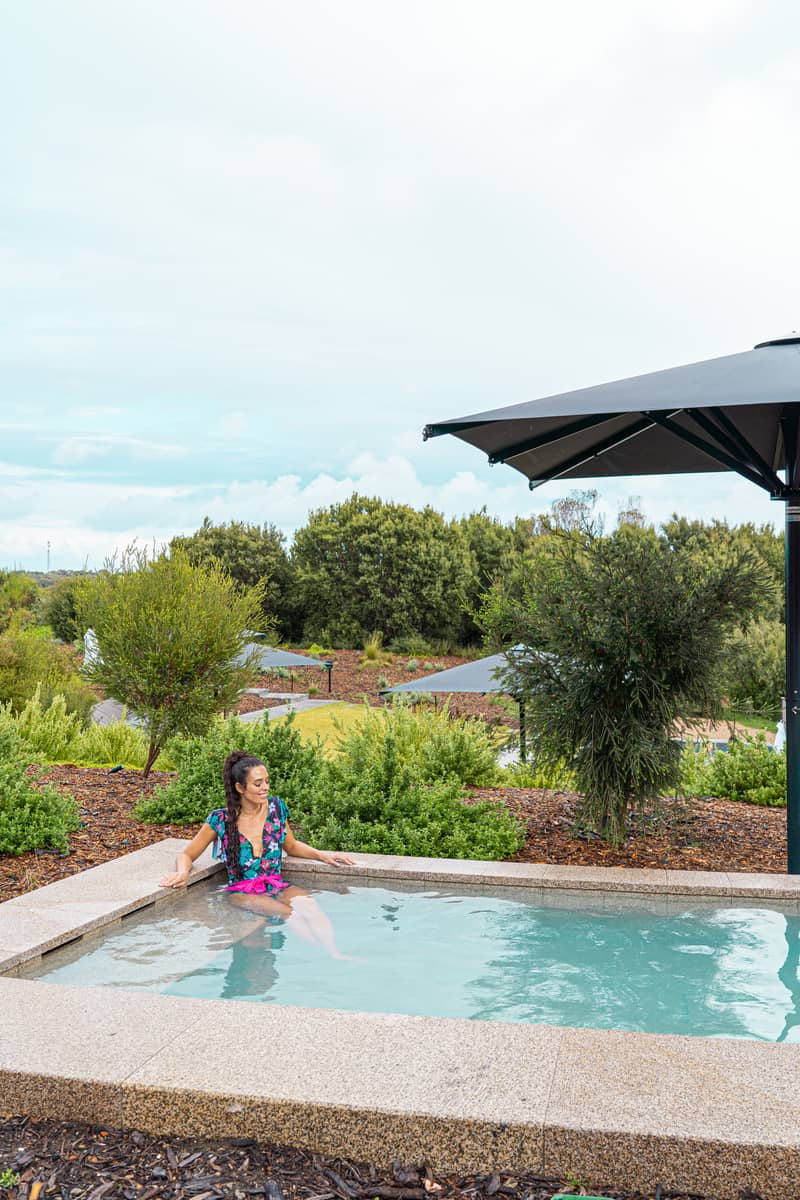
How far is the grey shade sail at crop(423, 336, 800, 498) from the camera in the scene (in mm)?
4586

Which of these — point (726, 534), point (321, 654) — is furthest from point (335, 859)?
point (726, 534)

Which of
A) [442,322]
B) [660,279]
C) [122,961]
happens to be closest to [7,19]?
[442,322]

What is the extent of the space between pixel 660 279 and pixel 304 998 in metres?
11.1

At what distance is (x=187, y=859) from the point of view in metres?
5.26

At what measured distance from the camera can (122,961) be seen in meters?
4.41

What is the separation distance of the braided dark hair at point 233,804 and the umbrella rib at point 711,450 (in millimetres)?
2947

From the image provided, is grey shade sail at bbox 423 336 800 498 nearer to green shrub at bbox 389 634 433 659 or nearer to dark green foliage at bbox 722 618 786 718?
dark green foliage at bbox 722 618 786 718

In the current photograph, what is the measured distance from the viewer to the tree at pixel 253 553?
1463 inches

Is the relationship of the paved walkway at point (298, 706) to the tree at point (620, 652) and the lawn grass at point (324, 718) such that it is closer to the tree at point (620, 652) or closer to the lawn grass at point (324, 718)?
the lawn grass at point (324, 718)

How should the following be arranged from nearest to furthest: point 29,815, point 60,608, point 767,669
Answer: point 29,815
point 767,669
point 60,608

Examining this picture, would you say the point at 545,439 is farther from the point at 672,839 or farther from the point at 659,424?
the point at 672,839

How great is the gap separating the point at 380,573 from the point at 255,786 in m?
30.5

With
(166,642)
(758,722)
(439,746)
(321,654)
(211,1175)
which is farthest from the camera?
(321,654)

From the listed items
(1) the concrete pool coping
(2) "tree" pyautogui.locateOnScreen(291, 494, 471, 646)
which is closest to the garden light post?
(1) the concrete pool coping
